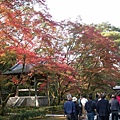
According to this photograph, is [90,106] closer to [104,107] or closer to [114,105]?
[104,107]

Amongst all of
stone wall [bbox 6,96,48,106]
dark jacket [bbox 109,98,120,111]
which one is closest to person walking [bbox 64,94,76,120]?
dark jacket [bbox 109,98,120,111]

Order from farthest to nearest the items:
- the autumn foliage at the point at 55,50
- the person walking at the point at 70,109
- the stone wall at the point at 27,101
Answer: the stone wall at the point at 27,101 → the autumn foliage at the point at 55,50 → the person walking at the point at 70,109

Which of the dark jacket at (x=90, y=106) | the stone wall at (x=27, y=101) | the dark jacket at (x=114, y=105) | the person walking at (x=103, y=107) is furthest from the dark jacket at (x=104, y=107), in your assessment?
the stone wall at (x=27, y=101)

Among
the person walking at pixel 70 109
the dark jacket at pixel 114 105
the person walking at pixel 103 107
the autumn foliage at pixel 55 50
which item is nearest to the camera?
the person walking at pixel 70 109

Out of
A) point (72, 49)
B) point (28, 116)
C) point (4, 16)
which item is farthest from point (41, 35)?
point (72, 49)

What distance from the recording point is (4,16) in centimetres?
1259

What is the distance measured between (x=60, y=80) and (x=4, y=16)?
30.0ft

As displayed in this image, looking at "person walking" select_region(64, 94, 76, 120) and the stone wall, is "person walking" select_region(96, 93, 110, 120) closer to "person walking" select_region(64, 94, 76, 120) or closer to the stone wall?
"person walking" select_region(64, 94, 76, 120)

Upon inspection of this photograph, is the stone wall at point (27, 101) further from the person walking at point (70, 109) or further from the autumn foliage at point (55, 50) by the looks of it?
the person walking at point (70, 109)

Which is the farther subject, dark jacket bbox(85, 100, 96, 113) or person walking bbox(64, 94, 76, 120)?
dark jacket bbox(85, 100, 96, 113)

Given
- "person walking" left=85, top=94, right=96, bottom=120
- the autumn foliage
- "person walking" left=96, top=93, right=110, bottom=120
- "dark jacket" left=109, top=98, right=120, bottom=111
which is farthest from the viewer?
the autumn foliage

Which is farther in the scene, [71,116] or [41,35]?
[41,35]

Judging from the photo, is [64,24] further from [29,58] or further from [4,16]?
[4,16]

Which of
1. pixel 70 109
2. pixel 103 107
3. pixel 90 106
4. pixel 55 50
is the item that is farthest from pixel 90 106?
pixel 55 50
